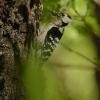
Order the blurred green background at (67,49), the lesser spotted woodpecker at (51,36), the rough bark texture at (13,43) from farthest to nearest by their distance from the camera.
A: 1. the lesser spotted woodpecker at (51,36)
2. the rough bark texture at (13,43)
3. the blurred green background at (67,49)

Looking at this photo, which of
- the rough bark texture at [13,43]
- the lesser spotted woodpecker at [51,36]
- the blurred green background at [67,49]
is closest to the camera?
the blurred green background at [67,49]

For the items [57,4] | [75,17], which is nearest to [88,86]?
[75,17]

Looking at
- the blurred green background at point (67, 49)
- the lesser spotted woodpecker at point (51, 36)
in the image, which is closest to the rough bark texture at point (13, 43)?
the blurred green background at point (67, 49)

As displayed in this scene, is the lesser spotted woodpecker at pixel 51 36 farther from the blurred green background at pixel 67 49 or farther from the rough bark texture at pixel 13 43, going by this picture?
the rough bark texture at pixel 13 43

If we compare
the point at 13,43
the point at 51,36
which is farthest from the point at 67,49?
the point at 13,43

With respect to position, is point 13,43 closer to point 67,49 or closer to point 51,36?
point 51,36
